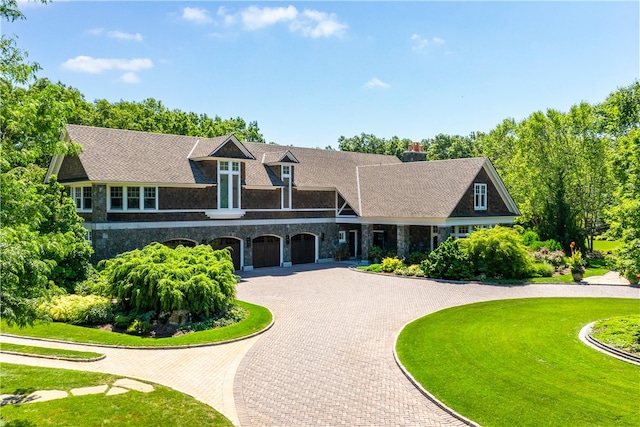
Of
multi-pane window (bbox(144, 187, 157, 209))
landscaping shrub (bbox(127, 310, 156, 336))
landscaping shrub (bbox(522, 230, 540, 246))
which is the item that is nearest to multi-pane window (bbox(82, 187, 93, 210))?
multi-pane window (bbox(144, 187, 157, 209))

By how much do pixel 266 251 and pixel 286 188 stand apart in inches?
183

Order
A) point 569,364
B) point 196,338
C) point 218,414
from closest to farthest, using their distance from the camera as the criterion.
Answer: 1. point 218,414
2. point 569,364
3. point 196,338

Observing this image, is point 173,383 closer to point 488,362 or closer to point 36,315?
point 36,315

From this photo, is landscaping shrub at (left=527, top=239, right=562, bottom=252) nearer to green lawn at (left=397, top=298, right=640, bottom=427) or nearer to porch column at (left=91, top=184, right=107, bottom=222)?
green lawn at (left=397, top=298, right=640, bottom=427)

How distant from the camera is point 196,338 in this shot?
1591 cm

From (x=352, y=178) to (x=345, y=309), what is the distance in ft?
66.1

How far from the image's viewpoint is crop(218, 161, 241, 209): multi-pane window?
29.9m

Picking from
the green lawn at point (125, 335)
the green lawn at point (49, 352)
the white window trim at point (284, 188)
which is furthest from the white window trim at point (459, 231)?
the green lawn at point (49, 352)

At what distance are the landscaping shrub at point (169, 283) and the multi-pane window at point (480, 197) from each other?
766 inches

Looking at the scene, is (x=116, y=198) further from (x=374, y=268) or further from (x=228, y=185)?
(x=374, y=268)

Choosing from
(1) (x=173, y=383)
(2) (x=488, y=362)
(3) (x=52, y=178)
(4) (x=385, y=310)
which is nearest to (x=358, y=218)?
(4) (x=385, y=310)

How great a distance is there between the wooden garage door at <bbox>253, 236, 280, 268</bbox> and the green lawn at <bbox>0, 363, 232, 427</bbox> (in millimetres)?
20162

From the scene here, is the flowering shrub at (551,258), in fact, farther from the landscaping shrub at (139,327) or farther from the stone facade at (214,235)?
the landscaping shrub at (139,327)

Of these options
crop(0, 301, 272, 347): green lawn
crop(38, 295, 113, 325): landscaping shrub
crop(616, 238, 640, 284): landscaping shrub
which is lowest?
crop(0, 301, 272, 347): green lawn
